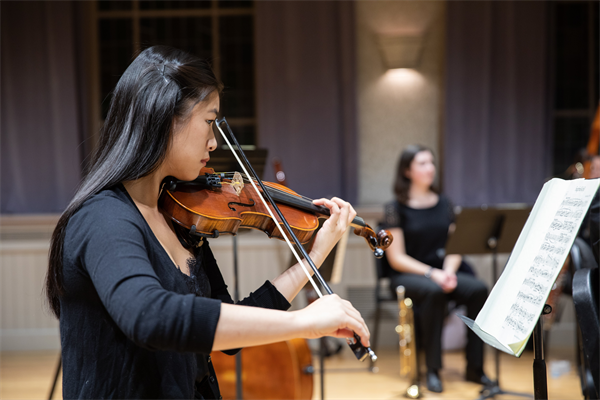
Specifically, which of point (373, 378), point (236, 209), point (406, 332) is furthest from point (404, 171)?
point (236, 209)

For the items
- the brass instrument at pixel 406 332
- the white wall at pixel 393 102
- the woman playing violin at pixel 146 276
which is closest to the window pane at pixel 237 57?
the white wall at pixel 393 102

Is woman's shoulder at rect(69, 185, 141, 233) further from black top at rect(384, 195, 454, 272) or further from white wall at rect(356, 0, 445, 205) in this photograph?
white wall at rect(356, 0, 445, 205)

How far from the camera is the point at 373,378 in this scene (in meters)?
3.06

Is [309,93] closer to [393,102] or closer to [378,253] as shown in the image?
Answer: [393,102]

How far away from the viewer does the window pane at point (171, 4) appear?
388 centimetres

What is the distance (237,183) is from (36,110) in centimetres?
283

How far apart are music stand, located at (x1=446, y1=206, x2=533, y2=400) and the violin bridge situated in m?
1.59

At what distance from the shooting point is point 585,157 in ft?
10.5

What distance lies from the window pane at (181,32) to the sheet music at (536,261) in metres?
3.17

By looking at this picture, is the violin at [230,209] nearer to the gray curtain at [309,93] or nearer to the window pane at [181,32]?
the gray curtain at [309,93]

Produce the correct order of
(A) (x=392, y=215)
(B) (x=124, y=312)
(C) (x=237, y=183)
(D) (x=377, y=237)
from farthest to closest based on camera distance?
(A) (x=392, y=215)
(D) (x=377, y=237)
(C) (x=237, y=183)
(B) (x=124, y=312)

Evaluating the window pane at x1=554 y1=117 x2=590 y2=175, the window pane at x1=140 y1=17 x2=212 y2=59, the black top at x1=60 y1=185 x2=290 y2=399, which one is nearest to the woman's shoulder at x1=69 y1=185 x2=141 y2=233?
the black top at x1=60 y1=185 x2=290 y2=399

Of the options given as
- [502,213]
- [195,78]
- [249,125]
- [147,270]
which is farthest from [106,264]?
[249,125]

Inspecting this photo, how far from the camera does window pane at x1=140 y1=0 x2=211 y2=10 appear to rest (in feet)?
12.7
